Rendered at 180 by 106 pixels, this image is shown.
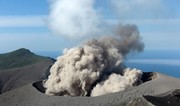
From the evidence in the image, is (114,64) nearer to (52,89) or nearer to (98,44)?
(98,44)

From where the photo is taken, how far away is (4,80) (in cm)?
15875

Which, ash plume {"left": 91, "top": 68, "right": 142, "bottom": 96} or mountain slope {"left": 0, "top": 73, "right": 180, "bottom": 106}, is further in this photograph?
ash plume {"left": 91, "top": 68, "right": 142, "bottom": 96}

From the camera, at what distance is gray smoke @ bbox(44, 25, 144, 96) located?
64375mm

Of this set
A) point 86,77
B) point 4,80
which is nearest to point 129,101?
point 86,77

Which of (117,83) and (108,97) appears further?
(117,83)

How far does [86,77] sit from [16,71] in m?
106

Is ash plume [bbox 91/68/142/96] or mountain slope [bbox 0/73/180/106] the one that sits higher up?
ash plume [bbox 91/68/142/96]

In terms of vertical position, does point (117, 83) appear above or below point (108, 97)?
above

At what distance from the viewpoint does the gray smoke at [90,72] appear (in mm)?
64375

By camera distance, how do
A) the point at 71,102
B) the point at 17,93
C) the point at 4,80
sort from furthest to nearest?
the point at 4,80, the point at 17,93, the point at 71,102

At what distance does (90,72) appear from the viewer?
65000 millimetres

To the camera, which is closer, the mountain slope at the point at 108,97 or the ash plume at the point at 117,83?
the mountain slope at the point at 108,97

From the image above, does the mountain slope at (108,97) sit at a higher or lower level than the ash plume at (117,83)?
lower

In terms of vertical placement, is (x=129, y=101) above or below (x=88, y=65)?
below
